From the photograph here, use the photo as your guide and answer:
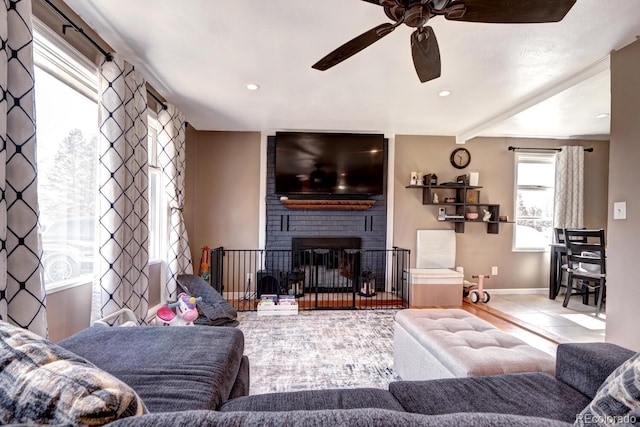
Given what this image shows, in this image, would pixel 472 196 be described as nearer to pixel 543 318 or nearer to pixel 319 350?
pixel 543 318

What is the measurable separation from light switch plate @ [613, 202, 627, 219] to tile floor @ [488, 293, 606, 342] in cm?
131

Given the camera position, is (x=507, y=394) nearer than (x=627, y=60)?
Yes

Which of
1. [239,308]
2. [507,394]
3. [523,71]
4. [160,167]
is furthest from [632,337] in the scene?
[160,167]

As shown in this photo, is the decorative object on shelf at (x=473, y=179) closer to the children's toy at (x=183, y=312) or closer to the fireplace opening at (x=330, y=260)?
the fireplace opening at (x=330, y=260)

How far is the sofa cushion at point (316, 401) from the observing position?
97 cm

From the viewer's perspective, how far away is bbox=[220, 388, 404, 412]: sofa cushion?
967 millimetres

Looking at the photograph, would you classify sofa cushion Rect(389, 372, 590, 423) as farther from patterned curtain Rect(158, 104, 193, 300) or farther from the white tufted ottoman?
patterned curtain Rect(158, 104, 193, 300)

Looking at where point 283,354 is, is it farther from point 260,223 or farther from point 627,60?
point 627,60

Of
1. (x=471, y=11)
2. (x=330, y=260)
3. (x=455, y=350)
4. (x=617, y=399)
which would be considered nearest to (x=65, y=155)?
(x=471, y=11)

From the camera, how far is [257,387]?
192 centimetres

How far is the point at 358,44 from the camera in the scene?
5.22 ft

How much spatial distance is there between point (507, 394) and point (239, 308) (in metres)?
3.23

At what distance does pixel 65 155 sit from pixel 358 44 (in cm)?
205

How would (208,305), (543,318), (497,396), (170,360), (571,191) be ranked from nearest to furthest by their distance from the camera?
(497,396) < (170,360) < (208,305) < (543,318) < (571,191)
